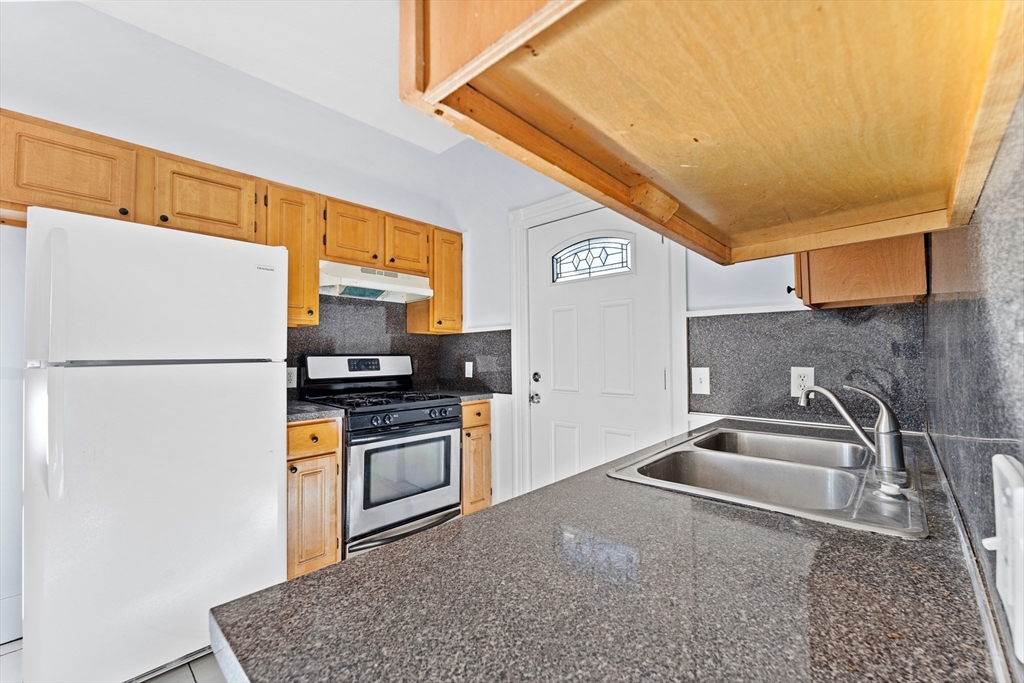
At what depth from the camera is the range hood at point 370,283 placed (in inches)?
101

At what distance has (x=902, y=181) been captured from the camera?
77 cm

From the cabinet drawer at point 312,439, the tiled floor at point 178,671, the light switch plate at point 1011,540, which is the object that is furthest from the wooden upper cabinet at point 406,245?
the light switch plate at point 1011,540

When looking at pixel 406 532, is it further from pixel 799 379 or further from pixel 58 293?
pixel 799 379

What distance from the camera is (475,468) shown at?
2955 mm

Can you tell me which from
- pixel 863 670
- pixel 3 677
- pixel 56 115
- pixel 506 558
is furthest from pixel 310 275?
pixel 863 670

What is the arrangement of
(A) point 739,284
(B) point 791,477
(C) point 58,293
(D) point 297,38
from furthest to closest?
(D) point 297,38 → (A) point 739,284 → (C) point 58,293 → (B) point 791,477

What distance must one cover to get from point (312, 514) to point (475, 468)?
1054 millimetres

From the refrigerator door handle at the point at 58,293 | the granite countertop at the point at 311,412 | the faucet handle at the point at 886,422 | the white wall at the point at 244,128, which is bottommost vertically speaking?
the granite countertop at the point at 311,412

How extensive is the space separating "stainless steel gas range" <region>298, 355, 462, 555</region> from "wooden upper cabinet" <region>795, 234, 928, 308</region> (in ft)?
6.38

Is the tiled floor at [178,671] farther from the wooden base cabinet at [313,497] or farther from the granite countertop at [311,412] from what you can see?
the granite countertop at [311,412]

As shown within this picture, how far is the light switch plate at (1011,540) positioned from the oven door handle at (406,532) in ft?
6.52

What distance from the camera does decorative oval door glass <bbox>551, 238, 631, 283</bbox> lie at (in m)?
2.55

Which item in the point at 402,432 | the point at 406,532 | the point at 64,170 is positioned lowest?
the point at 406,532

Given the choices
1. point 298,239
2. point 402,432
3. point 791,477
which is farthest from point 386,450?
point 791,477
